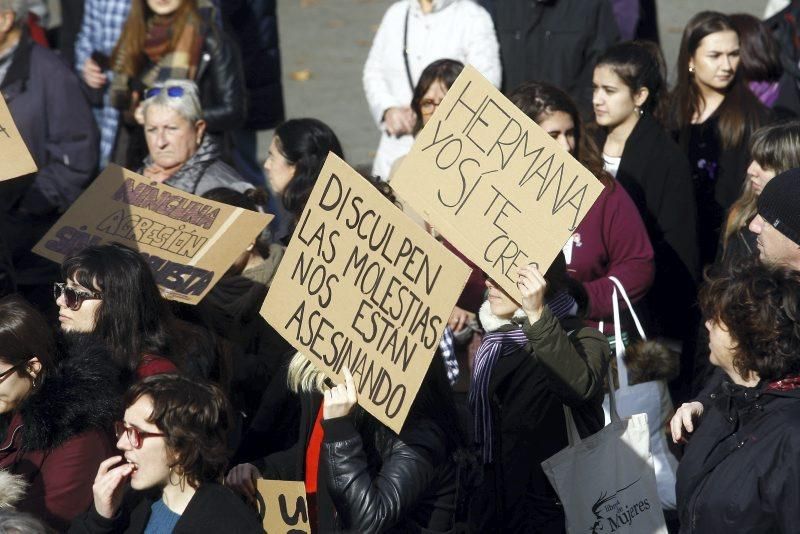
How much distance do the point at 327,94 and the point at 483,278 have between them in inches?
284

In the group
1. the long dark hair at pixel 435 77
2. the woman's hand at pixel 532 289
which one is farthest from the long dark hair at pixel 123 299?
the long dark hair at pixel 435 77

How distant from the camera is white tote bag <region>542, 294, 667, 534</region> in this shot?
4094 millimetres

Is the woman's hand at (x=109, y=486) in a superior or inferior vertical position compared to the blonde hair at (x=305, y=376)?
inferior

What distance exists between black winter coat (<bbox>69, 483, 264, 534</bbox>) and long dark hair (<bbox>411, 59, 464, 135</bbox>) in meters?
2.84

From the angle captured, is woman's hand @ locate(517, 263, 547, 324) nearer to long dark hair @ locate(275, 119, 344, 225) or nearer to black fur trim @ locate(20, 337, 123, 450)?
black fur trim @ locate(20, 337, 123, 450)

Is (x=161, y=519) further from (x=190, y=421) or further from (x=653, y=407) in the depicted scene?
(x=653, y=407)

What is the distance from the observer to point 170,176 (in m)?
6.14

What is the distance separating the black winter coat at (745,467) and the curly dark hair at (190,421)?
1332 millimetres

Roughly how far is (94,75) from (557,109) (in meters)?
3.13

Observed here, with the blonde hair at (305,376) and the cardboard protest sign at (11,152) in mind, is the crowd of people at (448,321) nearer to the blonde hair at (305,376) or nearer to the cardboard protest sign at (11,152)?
the blonde hair at (305,376)

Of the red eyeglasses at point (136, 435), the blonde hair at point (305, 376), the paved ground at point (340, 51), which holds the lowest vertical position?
the paved ground at point (340, 51)

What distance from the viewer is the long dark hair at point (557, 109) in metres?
5.05

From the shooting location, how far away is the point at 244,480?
4.05 meters

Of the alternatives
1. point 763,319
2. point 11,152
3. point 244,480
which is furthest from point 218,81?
point 763,319
